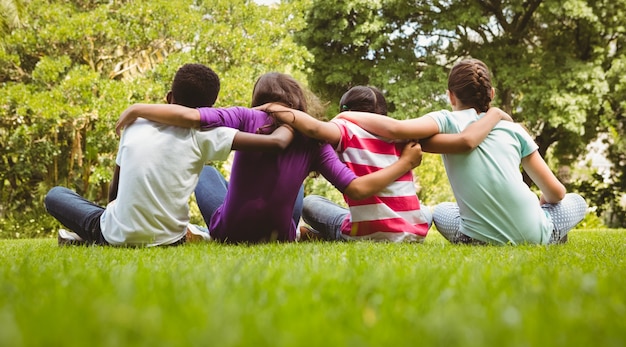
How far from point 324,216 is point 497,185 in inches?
62.8

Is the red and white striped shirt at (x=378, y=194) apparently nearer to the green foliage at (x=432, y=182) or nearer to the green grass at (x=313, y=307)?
the green grass at (x=313, y=307)

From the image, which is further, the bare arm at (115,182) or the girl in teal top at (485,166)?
the bare arm at (115,182)

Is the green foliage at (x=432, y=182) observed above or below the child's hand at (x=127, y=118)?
below

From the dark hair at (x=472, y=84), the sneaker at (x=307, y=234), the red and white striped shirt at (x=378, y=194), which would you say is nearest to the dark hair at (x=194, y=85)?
the red and white striped shirt at (x=378, y=194)

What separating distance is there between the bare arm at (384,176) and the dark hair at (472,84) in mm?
513

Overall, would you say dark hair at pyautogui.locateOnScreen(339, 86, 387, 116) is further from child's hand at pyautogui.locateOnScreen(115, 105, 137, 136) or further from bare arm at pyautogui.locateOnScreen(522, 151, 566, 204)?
child's hand at pyautogui.locateOnScreen(115, 105, 137, 136)

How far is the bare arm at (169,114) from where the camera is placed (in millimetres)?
3549

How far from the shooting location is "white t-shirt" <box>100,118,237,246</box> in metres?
3.59

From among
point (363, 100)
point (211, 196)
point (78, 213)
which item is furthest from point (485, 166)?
point (78, 213)

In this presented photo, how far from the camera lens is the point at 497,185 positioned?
3717 mm

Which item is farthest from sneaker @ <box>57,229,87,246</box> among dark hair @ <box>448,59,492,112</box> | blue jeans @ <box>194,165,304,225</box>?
dark hair @ <box>448,59,492,112</box>

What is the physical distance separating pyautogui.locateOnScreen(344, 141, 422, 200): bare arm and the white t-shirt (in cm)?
96

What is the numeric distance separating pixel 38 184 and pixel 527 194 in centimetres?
1271

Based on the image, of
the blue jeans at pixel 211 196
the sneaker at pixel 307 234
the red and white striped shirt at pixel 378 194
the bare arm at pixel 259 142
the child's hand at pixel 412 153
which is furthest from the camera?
the sneaker at pixel 307 234
